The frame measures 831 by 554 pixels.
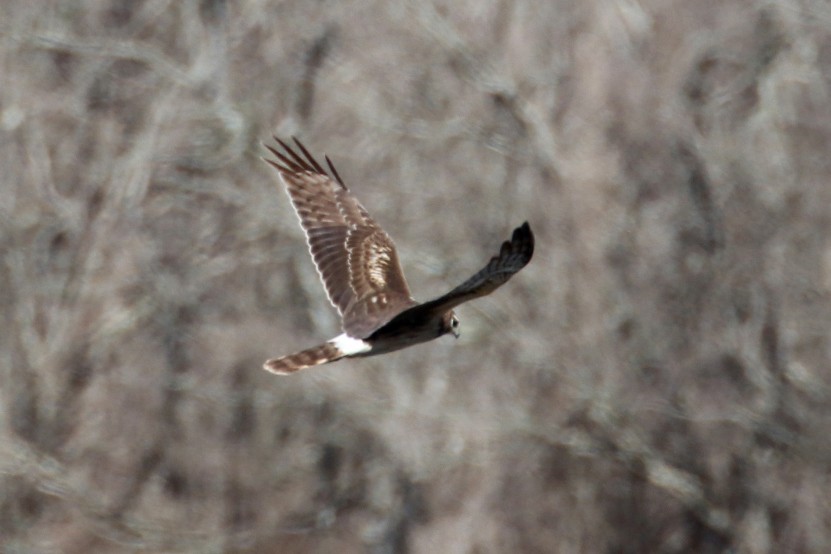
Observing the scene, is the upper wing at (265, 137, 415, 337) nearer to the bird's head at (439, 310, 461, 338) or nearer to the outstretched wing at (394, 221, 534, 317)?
the bird's head at (439, 310, 461, 338)

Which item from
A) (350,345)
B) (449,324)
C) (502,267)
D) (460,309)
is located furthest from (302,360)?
(460,309)

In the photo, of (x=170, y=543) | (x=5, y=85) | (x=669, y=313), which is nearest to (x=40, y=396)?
(x=170, y=543)

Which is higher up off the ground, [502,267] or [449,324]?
[449,324]

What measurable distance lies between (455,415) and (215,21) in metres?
2.70

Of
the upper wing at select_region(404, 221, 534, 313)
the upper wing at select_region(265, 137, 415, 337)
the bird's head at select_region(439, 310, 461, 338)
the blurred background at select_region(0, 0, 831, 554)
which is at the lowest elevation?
the upper wing at select_region(404, 221, 534, 313)

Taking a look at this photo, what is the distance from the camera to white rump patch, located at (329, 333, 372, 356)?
18.9 ft

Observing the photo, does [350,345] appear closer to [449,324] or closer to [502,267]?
[449,324]

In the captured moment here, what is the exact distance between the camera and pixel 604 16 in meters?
9.79

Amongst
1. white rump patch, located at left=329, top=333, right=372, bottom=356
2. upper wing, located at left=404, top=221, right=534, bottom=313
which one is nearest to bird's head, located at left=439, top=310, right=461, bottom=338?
white rump patch, located at left=329, top=333, right=372, bottom=356

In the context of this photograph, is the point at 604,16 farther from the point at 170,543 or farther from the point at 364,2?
the point at 170,543

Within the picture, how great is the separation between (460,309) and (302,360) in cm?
390

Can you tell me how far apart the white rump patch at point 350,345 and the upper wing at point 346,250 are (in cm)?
6

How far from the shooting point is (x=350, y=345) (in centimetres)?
580

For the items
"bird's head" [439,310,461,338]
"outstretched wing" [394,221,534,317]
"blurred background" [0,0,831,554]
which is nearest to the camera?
"outstretched wing" [394,221,534,317]
